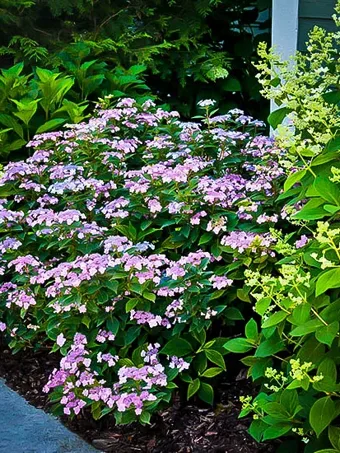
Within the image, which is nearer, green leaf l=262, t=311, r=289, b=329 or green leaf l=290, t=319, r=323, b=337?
green leaf l=290, t=319, r=323, b=337

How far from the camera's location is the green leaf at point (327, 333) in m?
1.63

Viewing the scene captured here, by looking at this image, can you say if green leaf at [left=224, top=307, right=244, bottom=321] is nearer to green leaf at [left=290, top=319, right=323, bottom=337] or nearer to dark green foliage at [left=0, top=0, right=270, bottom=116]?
green leaf at [left=290, top=319, right=323, bottom=337]

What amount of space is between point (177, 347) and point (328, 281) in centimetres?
78

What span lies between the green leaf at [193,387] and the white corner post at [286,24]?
6.10 ft

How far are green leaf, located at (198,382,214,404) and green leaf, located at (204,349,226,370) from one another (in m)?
0.09

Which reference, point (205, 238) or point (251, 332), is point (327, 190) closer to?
point (251, 332)

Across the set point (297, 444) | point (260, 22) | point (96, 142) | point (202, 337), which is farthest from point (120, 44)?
point (297, 444)

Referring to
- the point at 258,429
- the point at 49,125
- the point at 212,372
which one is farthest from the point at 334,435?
the point at 49,125

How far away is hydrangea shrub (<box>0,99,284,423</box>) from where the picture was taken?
2178mm

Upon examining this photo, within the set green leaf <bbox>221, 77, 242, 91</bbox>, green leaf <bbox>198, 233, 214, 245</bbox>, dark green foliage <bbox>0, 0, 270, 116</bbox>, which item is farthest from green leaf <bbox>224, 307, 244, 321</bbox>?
green leaf <bbox>221, 77, 242, 91</bbox>

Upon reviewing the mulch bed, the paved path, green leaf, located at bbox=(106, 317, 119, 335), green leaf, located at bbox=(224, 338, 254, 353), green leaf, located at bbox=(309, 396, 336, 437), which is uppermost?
green leaf, located at bbox=(309, 396, 336, 437)

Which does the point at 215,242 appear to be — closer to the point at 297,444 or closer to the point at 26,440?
the point at 297,444

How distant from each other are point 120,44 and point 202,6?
0.60 metres

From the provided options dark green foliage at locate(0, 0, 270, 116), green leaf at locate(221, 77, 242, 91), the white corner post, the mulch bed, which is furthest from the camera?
green leaf at locate(221, 77, 242, 91)
